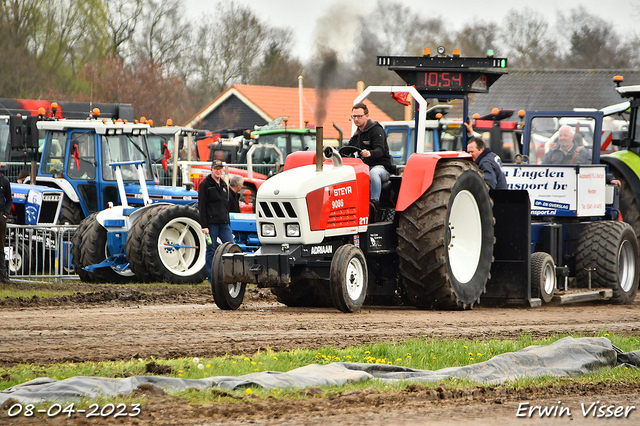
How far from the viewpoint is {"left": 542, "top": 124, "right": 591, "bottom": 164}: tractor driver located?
12617 millimetres

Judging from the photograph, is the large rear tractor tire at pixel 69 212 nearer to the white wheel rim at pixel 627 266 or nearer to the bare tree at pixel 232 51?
the white wheel rim at pixel 627 266

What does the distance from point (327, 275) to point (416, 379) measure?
3.45 m

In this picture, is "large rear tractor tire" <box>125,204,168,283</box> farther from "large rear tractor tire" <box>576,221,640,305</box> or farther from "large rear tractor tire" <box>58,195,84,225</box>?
"large rear tractor tire" <box>576,221,640,305</box>

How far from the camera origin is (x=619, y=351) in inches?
255

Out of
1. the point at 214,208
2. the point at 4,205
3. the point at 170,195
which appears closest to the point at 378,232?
the point at 214,208

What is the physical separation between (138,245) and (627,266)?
7.03 meters

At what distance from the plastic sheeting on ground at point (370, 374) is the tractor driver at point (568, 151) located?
254 inches

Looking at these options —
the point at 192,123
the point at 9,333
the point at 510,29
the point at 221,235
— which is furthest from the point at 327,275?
the point at 510,29

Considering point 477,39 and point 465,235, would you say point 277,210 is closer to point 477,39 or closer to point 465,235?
point 465,235

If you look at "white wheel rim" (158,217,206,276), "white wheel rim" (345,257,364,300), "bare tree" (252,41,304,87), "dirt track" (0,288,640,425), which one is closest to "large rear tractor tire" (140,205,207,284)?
"white wheel rim" (158,217,206,276)

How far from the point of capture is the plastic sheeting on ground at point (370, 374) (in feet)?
16.0

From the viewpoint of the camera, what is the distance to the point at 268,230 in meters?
8.98

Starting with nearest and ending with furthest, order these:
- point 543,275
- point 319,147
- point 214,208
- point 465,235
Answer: point 319,147 → point 465,235 → point 543,275 → point 214,208

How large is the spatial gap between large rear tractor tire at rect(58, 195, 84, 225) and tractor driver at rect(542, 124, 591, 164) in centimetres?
816
